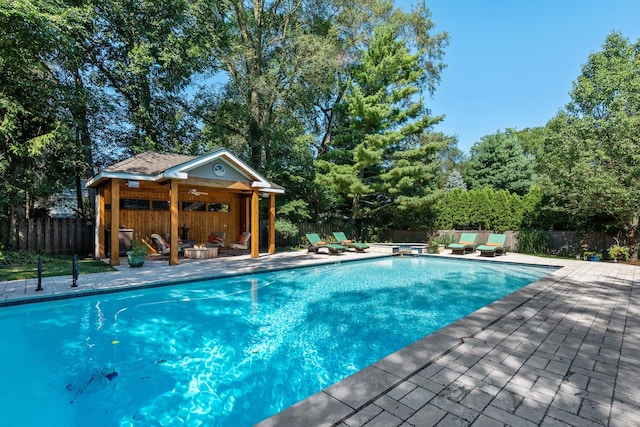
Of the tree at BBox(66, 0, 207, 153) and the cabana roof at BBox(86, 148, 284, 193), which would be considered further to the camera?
the tree at BBox(66, 0, 207, 153)

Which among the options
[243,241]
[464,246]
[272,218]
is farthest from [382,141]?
[243,241]

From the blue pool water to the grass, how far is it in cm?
288

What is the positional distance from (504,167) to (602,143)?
57.3ft

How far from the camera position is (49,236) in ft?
38.5

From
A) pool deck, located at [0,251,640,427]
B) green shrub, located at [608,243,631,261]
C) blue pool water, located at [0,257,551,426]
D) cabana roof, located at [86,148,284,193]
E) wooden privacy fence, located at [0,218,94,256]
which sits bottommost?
blue pool water, located at [0,257,551,426]

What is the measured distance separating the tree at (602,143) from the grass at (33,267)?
1658 cm

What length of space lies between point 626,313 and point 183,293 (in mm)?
8609

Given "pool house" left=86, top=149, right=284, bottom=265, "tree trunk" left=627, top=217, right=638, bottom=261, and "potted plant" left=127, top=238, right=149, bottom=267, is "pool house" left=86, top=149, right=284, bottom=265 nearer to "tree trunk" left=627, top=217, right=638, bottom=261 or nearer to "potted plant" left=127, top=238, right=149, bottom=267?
"potted plant" left=127, top=238, right=149, bottom=267

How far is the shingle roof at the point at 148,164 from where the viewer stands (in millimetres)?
10533

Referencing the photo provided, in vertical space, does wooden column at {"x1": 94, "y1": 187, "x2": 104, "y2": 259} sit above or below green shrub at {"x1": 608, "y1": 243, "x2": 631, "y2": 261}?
above

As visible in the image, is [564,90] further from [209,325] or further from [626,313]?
[209,325]

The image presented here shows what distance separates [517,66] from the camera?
16.4 metres

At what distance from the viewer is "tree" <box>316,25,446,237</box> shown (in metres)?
16.8

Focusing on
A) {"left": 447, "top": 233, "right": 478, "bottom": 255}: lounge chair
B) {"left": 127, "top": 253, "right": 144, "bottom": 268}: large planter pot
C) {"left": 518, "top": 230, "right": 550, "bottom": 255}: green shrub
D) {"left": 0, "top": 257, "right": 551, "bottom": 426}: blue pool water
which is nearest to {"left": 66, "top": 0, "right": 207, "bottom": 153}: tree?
{"left": 127, "top": 253, "right": 144, "bottom": 268}: large planter pot
